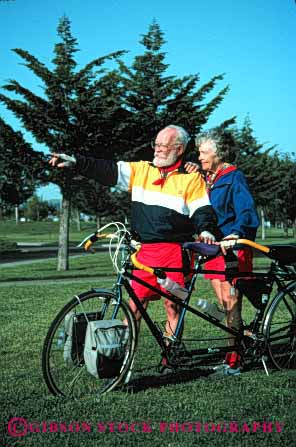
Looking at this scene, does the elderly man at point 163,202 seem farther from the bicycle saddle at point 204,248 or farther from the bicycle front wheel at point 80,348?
the bicycle front wheel at point 80,348

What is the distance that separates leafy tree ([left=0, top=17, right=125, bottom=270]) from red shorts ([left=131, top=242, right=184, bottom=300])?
14.1 m

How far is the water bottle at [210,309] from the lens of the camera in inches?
179

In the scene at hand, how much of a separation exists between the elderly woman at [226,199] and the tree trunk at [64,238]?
1482cm

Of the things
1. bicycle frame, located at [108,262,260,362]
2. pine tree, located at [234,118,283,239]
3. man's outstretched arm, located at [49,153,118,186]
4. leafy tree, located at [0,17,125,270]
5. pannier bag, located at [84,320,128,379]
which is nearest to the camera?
pannier bag, located at [84,320,128,379]

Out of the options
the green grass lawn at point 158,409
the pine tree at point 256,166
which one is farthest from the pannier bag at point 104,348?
the pine tree at point 256,166

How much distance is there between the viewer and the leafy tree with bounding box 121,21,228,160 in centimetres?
1934

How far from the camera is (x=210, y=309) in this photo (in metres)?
4.63

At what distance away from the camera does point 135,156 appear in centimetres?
1889

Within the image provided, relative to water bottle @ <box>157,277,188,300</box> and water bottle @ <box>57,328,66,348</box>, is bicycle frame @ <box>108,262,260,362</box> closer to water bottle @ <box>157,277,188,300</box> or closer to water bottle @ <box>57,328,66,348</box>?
water bottle @ <box>157,277,188,300</box>

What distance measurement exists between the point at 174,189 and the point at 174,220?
0.22 m

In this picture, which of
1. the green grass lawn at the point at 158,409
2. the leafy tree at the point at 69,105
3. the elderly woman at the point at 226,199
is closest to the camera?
the green grass lawn at the point at 158,409

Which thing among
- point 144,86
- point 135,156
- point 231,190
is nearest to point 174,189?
point 231,190

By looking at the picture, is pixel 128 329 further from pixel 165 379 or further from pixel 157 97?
pixel 157 97

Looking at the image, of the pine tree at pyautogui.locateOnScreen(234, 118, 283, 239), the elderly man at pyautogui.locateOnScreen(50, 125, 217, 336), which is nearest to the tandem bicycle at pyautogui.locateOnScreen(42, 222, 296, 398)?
the elderly man at pyautogui.locateOnScreen(50, 125, 217, 336)
